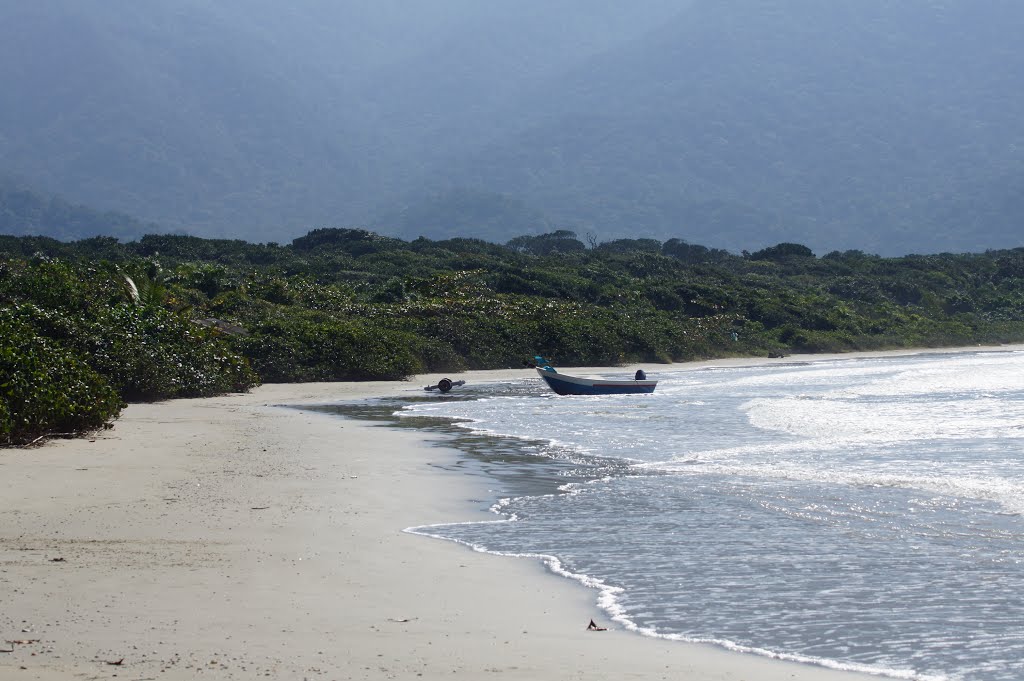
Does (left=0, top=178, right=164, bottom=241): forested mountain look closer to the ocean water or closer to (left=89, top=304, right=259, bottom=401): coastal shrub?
(left=89, top=304, right=259, bottom=401): coastal shrub

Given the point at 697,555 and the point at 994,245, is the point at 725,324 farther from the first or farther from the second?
the point at 994,245

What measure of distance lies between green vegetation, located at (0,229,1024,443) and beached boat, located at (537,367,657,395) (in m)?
6.58

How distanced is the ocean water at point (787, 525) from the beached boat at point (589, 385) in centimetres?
565

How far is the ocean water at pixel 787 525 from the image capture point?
7.47m

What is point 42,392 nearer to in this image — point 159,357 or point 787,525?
point 787,525

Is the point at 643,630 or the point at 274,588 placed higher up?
the point at 274,588

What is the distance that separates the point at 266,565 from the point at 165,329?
19.1 m

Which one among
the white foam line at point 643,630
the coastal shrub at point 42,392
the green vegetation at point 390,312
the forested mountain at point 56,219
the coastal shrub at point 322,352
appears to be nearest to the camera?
the white foam line at point 643,630

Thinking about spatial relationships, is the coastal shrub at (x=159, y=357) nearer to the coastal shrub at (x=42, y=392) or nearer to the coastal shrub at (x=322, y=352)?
the coastal shrub at (x=322, y=352)

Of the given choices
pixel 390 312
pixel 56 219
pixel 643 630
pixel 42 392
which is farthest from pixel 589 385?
pixel 56 219

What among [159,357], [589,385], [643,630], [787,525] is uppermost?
[159,357]

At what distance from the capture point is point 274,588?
8.07m

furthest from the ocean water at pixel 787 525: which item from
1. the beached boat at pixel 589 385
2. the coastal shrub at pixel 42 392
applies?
the coastal shrub at pixel 42 392

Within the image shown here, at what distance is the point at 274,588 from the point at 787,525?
Answer: 5.40m
